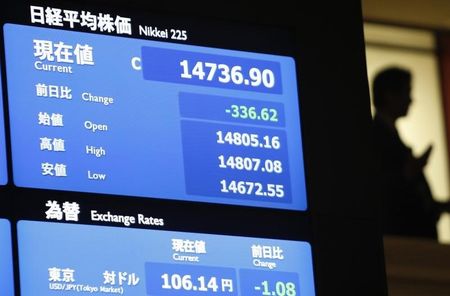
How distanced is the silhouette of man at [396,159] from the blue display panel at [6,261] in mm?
3888

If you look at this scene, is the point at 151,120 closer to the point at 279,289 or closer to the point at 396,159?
the point at 279,289

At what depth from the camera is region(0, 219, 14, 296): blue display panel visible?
6.16 m

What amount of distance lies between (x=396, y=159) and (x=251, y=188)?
3328mm

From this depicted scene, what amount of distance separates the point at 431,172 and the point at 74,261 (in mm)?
8796

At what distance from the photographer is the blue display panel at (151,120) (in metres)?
6.54

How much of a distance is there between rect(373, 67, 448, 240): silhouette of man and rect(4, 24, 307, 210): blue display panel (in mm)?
2836

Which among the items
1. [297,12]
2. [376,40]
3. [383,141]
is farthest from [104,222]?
[376,40]

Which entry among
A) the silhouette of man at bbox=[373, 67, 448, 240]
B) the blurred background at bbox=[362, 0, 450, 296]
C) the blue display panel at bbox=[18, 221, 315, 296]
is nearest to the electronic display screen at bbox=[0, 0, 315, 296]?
the blue display panel at bbox=[18, 221, 315, 296]

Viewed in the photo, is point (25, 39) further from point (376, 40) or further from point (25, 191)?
point (376, 40)

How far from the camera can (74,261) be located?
632 cm

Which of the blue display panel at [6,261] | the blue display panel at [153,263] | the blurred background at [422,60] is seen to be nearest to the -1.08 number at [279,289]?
the blue display panel at [153,263]

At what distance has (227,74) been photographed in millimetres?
6984

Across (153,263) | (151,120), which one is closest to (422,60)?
(151,120)

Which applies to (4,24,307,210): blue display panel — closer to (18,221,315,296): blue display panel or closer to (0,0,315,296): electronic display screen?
(0,0,315,296): electronic display screen
